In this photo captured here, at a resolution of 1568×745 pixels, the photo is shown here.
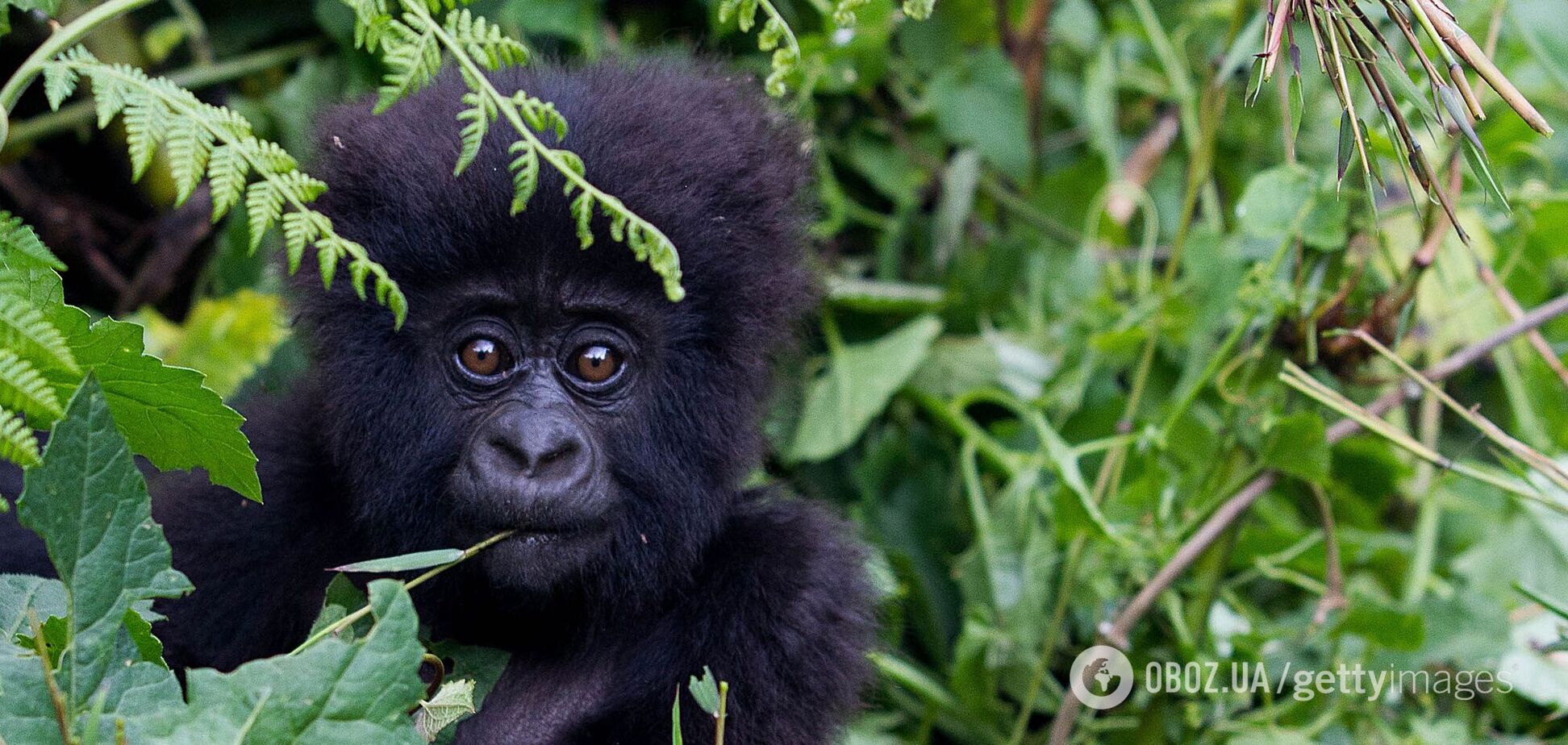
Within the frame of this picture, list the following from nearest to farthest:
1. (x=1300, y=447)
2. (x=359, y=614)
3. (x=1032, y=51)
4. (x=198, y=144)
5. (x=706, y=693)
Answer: (x=198, y=144)
(x=359, y=614)
(x=706, y=693)
(x=1300, y=447)
(x=1032, y=51)

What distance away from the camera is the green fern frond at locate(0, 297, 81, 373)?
164 centimetres

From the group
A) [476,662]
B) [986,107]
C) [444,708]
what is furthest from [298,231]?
[986,107]

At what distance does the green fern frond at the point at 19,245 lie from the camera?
5.83 feet

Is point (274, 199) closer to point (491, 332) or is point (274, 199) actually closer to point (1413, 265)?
point (491, 332)

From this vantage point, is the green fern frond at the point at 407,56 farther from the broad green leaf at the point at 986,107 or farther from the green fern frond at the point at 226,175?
the broad green leaf at the point at 986,107

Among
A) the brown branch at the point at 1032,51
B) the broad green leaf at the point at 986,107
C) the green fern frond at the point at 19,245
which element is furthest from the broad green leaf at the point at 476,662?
the brown branch at the point at 1032,51

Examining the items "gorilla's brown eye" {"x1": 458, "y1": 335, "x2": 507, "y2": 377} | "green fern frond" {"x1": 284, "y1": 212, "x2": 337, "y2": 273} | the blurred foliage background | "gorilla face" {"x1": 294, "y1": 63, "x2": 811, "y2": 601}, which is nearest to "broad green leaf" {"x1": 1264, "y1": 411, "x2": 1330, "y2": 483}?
the blurred foliage background

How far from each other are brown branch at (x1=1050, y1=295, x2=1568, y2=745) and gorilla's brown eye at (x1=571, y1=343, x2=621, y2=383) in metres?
1.36

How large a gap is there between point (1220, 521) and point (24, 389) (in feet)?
7.98

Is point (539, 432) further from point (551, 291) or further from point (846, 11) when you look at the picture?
point (846, 11)

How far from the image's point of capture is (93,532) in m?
1.72

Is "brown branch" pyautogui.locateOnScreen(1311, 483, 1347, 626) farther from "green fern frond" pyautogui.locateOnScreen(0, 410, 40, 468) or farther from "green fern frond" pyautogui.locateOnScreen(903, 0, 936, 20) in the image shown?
"green fern frond" pyautogui.locateOnScreen(0, 410, 40, 468)

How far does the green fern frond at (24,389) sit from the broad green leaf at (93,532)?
0.09ft

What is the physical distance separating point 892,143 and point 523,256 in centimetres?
230
